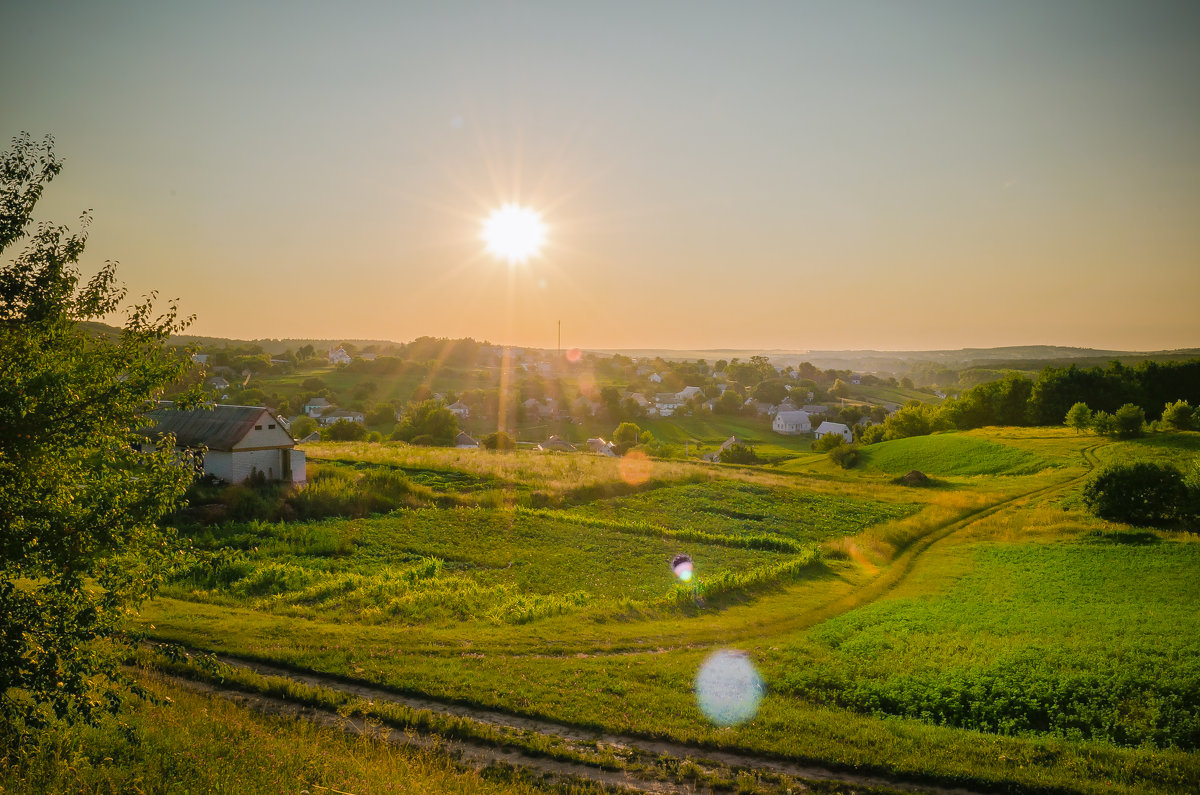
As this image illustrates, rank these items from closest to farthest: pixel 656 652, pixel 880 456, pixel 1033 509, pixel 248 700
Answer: pixel 248 700
pixel 656 652
pixel 1033 509
pixel 880 456

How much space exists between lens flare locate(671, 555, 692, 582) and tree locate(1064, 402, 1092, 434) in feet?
222

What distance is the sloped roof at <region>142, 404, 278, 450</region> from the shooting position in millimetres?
40062

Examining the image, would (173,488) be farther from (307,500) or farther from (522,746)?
(307,500)

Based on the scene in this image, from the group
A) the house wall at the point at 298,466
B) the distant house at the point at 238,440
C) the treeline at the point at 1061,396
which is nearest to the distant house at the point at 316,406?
the distant house at the point at 238,440

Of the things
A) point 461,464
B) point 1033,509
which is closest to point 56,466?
point 461,464

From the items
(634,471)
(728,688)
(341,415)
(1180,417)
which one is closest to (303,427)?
(341,415)

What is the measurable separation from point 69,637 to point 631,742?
10335 mm

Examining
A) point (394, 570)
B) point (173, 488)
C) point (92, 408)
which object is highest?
point (92, 408)

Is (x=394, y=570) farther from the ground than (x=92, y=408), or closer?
closer

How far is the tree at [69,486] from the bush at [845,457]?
77.4m

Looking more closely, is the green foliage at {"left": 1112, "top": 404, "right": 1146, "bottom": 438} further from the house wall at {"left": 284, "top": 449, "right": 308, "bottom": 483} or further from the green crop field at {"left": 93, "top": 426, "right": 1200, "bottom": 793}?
the house wall at {"left": 284, "top": 449, "right": 308, "bottom": 483}

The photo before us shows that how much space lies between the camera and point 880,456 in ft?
258

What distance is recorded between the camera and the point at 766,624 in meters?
23.0

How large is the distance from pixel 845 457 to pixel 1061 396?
36854 mm
